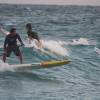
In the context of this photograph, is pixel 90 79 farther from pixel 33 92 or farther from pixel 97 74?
pixel 33 92

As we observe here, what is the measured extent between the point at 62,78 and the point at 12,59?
478 cm

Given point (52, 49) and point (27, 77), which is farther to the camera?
point (52, 49)

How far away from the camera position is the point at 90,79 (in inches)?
681

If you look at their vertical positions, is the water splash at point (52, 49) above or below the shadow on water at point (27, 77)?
below

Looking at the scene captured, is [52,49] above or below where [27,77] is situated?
below

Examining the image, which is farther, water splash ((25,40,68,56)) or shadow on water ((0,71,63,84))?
water splash ((25,40,68,56))

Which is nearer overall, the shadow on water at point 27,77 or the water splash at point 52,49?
the shadow on water at point 27,77

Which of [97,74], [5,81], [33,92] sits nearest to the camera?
[33,92]

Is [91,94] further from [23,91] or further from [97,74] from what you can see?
[97,74]

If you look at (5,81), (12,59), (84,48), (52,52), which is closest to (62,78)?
(5,81)

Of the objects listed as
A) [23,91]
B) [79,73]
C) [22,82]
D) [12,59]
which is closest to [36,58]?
[12,59]

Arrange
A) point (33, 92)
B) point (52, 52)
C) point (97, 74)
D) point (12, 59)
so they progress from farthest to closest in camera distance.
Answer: point (52, 52) < point (12, 59) < point (97, 74) < point (33, 92)

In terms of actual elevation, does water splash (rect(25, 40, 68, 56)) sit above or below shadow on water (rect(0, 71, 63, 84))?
below

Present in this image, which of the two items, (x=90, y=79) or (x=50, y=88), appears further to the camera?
(x=90, y=79)
